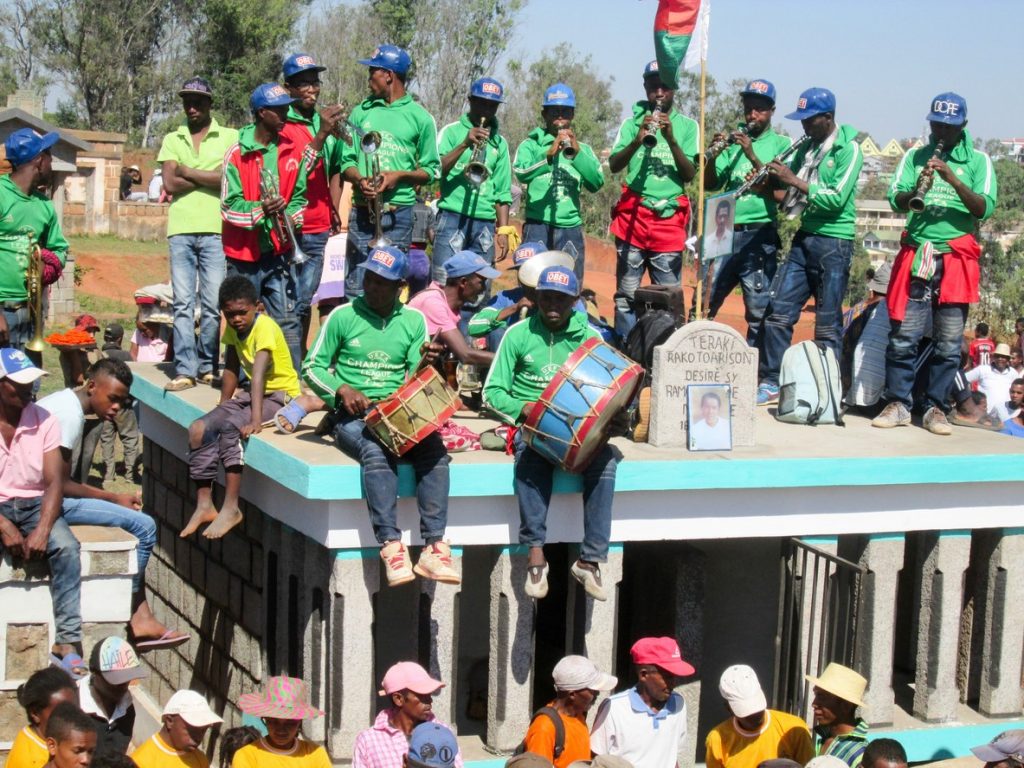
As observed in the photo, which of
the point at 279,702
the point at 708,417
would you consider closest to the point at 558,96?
the point at 708,417

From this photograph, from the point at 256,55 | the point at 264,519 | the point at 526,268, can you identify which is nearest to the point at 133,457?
the point at 264,519

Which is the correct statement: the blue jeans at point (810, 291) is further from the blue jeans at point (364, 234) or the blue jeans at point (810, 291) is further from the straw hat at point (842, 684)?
the straw hat at point (842, 684)

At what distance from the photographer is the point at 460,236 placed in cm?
1155

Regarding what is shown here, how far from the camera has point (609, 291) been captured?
34.2 m

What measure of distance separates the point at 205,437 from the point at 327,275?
3.23 m

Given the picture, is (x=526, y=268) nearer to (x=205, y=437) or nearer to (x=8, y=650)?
(x=205, y=437)

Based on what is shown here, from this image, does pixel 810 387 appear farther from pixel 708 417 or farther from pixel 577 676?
pixel 577 676

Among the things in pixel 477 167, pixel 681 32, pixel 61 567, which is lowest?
pixel 61 567

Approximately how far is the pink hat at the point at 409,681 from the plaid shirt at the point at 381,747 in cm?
16

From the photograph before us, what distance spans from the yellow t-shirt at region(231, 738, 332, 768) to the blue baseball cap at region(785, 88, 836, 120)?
19.3ft

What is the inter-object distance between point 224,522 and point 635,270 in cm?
418

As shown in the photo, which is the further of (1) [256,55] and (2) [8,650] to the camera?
(1) [256,55]

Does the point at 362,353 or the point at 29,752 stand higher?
the point at 362,353

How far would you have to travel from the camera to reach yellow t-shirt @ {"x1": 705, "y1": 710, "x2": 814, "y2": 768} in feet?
24.5
